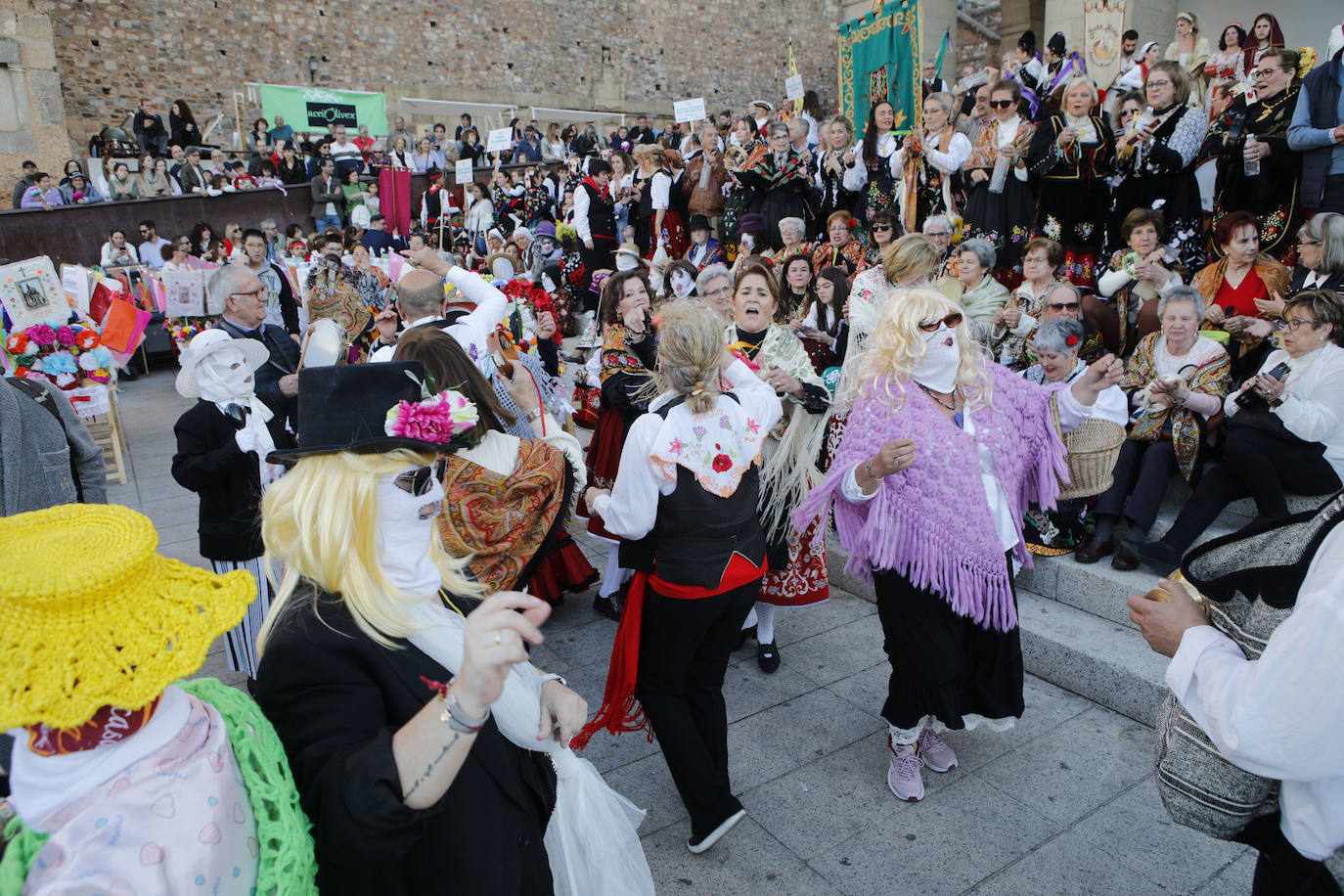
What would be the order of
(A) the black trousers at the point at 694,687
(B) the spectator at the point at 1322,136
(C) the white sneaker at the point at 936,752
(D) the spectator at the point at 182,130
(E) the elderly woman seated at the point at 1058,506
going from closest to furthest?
(A) the black trousers at the point at 694,687
(C) the white sneaker at the point at 936,752
(E) the elderly woman seated at the point at 1058,506
(B) the spectator at the point at 1322,136
(D) the spectator at the point at 182,130

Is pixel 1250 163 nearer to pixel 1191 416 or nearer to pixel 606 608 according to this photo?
pixel 1191 416

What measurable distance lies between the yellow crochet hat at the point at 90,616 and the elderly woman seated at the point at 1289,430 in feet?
13.4

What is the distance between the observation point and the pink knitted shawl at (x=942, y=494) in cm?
295

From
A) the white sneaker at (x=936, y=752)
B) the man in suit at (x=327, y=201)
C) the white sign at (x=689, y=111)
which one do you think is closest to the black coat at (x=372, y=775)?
the white sneaker at (x=936, y=752)

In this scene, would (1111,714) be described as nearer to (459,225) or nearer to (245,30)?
(459,225)

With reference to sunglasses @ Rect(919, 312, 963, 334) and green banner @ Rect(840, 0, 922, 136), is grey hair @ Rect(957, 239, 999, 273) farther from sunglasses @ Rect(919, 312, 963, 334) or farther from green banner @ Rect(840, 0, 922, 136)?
green banner @ Rect(840, 0, 922, 136)

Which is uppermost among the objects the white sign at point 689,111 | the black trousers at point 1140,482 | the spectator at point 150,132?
the spectator at point 150,132

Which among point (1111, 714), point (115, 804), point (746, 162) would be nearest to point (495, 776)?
point (115, 804)

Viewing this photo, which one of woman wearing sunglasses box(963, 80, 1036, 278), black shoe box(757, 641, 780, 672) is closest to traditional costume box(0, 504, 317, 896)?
black shoe box(757, 641, 780, 672)

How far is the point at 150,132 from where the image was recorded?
60.5 ft

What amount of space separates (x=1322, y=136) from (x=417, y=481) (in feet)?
21.3

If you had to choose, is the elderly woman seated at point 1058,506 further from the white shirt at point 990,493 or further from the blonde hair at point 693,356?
the blonde hair at point 693,356

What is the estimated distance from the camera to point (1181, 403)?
14.1ft

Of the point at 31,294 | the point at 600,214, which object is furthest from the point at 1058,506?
the point at 600,214
